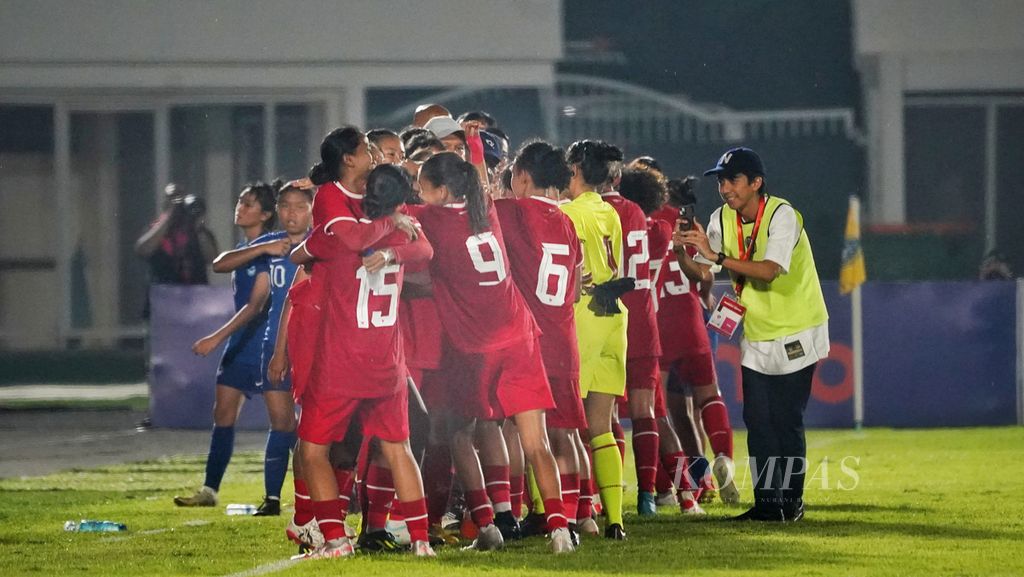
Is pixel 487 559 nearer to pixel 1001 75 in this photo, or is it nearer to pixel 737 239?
pixel 737 239

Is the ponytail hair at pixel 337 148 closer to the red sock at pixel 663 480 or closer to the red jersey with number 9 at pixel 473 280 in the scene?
the red jersey with number 9 at pixel 473 280

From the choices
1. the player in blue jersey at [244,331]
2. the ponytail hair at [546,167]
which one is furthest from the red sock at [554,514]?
the player in blue jersey at [244,331]

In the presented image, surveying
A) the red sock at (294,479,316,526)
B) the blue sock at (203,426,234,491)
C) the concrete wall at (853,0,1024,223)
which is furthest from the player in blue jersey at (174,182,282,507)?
the concrete wall at (853,0,1024,223)

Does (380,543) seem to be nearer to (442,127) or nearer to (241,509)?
(442,127)

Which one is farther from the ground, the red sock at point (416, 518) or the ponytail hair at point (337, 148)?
the ponytail hair at point (337, 148)

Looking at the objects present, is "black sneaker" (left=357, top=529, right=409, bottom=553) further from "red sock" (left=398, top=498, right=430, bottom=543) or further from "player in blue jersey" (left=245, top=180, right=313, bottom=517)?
"player in blue jersey" (left=245, top=180, right=313, bottom=517)

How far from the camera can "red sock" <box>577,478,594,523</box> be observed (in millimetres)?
8914

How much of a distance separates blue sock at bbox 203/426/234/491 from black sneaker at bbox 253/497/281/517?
1.72 ft

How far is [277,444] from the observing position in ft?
33.3

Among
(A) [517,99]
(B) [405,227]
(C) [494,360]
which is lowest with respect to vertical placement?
(C) [494,360]

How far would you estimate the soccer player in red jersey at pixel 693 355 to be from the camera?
10445 mm

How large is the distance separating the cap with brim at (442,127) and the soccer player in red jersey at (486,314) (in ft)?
3.53

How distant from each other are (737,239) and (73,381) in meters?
13.5

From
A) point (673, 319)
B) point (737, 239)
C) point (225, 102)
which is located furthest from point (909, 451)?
point (225, 102)
